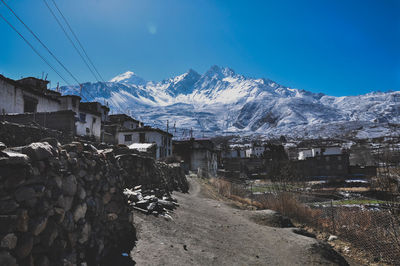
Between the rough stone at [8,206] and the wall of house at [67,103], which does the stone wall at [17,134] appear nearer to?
the rough stone at [8,206]

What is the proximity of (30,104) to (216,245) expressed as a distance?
99.7 feet

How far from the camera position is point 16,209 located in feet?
10.7

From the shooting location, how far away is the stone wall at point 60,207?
322 centimetres

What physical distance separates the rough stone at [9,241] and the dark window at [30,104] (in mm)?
31413

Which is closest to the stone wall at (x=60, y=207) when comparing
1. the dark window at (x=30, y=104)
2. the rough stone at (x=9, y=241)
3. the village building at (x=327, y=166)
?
the rough stone at (x=9, y=241)

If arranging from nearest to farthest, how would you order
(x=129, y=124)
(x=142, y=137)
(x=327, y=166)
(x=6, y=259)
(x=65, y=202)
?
(x=6, y=259) < (x=65, y=202) < (x=142, y=137) < (x=129, y=124) < (x=327, y=166)

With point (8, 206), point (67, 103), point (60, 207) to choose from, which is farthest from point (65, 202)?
point (67, 103)

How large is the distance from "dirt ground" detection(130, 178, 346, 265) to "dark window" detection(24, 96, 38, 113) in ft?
88.0

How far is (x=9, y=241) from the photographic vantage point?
9.94 feet

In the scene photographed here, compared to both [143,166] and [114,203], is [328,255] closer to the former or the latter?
A: [114,203]

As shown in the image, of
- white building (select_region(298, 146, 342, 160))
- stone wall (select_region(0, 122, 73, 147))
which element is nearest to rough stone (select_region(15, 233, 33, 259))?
stone wall (select_region(0, 122, 73, 147))

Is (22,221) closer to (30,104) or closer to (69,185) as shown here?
(69,185)

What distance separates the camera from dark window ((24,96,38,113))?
29.0 m

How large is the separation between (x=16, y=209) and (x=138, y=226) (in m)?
4.97
